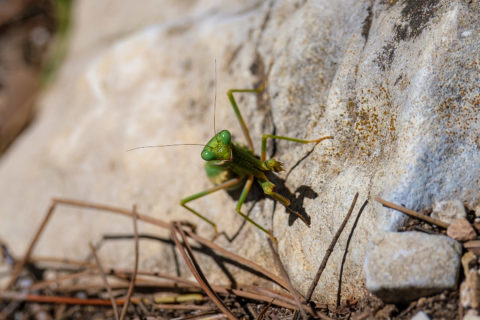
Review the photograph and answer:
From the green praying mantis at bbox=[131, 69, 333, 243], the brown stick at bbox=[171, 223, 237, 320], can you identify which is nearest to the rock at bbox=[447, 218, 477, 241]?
the green praying mantis at bbox=[131, 69, 333, 243]

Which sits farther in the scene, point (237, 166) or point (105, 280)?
point (105, 280)

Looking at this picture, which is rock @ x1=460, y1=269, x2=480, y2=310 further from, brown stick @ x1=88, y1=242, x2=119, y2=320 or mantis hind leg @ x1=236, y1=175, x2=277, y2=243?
brown stick @ x1=88, y1=242, x2=119, y2=320

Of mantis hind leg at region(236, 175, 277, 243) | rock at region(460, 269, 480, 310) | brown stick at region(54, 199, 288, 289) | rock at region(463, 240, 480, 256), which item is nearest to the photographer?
Answer: rock at region(460, 269, 480, 310)

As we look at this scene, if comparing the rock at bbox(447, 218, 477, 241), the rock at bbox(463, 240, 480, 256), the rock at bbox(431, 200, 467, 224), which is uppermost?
the rock at bbox(431, 200, 467, 224)

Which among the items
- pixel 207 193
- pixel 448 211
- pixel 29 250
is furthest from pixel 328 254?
pixel 29 250

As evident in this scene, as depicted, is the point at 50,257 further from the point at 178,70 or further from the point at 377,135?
the point at 377,135

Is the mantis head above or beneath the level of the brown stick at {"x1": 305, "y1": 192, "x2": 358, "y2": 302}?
above

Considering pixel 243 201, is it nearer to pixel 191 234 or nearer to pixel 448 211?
pixel 191 234
